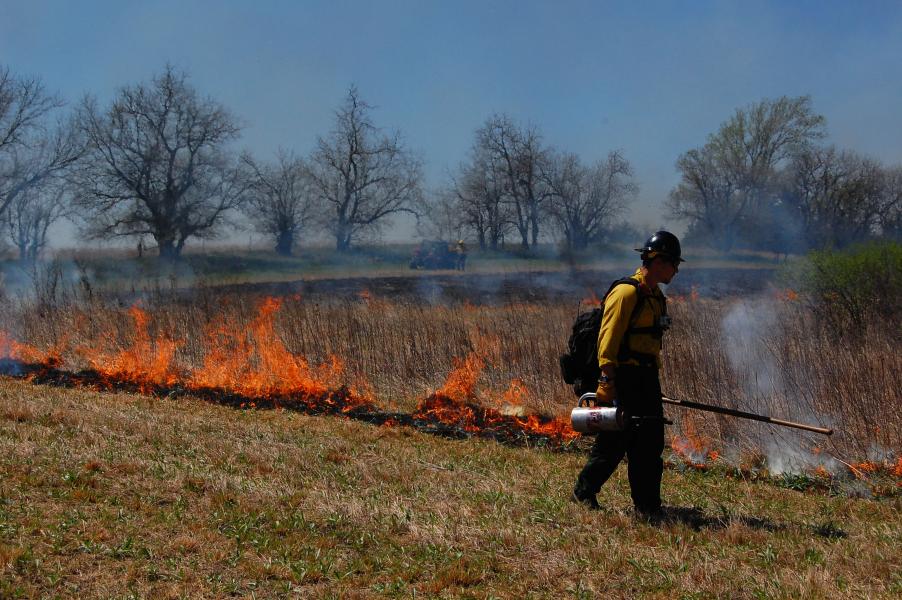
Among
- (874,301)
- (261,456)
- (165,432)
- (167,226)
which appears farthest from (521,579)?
(167,226)

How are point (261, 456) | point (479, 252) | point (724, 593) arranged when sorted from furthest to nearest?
point (479, 252), point (261, 456), point (724, 593)

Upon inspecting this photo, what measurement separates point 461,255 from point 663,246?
20.4 metres

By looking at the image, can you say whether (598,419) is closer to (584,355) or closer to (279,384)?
(584,355)

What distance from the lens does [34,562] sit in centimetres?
395

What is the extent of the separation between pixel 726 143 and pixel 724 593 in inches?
664

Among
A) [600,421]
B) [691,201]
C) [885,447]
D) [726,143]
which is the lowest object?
[885,447]

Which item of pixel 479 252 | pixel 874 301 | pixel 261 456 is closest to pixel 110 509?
pixel 261 456

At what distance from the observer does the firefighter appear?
4957 millimetres

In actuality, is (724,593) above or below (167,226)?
below

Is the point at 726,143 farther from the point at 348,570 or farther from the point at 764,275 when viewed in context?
the point at 348,570

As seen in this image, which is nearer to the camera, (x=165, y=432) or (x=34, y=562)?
(x=34, y=562)

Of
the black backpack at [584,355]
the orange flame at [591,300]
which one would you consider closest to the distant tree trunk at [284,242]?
the orange flame at [591,300]

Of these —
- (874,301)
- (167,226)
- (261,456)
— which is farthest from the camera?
(167,226)

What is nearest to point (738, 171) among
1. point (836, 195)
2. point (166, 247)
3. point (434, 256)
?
point (836, 195)
